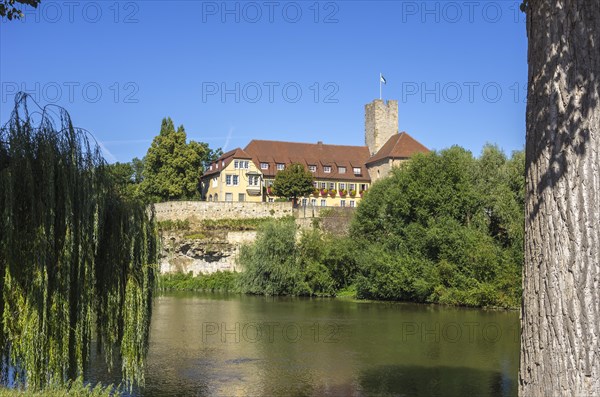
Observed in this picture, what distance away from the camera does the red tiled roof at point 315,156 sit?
5909 centimetres

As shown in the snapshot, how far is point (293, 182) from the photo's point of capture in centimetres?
5403

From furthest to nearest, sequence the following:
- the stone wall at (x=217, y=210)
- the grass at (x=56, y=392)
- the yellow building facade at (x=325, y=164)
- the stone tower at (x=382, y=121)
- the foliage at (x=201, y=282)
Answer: the stone tower at (x=382, y=121)
the yellow building facade at (x=325, y=164)
the stone wall at (x=217, y=210)
the foliage at (x=201, y=282)
the grass at (x=56, y=392)

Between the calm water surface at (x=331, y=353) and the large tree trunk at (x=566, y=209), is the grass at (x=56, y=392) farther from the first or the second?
the large tree trunk at (x=566, y=209)

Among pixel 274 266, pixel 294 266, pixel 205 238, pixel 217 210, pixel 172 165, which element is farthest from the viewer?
pixel 172 165

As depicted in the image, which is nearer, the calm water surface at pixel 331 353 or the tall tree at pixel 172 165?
the calm water surface at pixel 331 353

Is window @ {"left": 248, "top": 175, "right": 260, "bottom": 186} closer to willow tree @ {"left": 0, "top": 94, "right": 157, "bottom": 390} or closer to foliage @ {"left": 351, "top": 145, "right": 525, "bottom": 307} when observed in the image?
foliage @ {"left": 351, "top": 145, "right": 525, "bottom": 307}

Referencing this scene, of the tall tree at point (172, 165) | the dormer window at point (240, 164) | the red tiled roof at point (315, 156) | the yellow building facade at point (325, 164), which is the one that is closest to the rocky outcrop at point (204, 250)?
the tall tree at point (172, 165)

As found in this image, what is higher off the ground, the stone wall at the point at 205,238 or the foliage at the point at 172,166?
the foliage at the point at 172,166

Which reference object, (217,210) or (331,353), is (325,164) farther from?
(331,353)

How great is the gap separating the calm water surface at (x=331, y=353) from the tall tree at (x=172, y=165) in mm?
23853

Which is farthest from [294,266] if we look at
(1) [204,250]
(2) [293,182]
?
(2) [293,182]

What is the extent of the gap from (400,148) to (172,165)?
65.2 feet

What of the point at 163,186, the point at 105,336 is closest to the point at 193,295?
the point at 163,186

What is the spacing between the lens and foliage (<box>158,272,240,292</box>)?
46.9m
